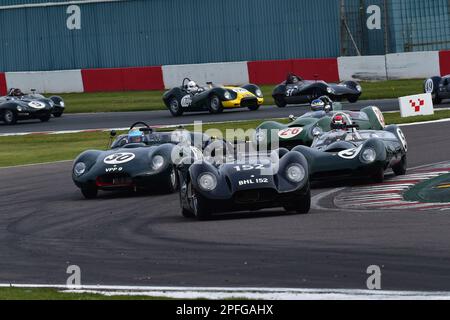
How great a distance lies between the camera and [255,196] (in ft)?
A: 42.0

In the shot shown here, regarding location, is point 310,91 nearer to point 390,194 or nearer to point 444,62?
point 444,62

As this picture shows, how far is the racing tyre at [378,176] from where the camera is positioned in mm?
15750

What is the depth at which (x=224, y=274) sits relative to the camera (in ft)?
30.2

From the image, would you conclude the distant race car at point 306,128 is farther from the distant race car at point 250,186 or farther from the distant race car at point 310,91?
the distant race car at point 310,91

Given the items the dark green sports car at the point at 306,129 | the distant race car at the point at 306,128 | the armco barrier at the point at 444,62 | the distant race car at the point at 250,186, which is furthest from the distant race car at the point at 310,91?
the distant race car at the point at 250,186

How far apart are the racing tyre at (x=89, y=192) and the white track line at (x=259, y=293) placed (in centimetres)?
725

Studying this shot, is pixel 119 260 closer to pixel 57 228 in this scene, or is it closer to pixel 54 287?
pixel 54 287

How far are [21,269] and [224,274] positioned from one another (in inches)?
82.4

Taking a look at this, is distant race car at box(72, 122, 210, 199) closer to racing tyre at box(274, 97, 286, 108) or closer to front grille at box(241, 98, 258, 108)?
front grille at box(241, 98, 258, 108)

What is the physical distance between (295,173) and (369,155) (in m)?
2.89

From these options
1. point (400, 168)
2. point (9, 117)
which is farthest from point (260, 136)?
point (9, 117)

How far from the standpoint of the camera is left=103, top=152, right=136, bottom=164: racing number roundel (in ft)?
52.8

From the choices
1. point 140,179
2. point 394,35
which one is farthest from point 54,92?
point 140,179
